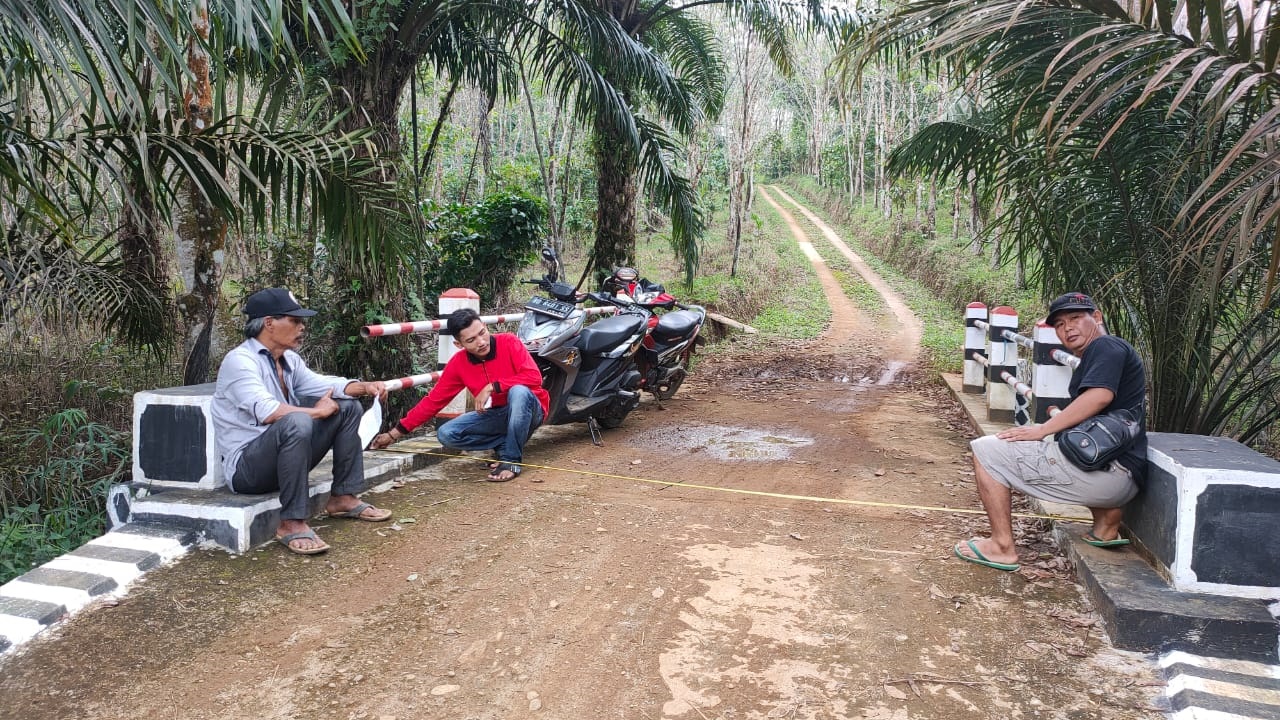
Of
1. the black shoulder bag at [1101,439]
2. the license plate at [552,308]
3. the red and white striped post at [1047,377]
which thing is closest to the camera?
the black shoulder bag at [1101,439]

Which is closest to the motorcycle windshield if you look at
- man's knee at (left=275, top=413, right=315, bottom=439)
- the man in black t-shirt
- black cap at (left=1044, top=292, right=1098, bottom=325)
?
man's knee at (left=275, top=413, right=315, bottom=439)

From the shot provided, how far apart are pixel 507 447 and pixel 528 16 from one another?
4.96m

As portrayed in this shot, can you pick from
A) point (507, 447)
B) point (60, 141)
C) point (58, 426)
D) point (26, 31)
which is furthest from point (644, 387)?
point (26, 31)

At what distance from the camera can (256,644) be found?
10.5 feet

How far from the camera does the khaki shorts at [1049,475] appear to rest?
3771 millimetres

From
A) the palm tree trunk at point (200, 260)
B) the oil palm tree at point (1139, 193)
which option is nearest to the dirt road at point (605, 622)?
the oil palm tree at point (1139, 193)

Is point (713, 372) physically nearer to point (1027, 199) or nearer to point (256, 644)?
point (1027, 199)

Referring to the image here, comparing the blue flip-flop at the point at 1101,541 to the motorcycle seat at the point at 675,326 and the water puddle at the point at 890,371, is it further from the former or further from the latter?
the water puddle at the point at 890,371

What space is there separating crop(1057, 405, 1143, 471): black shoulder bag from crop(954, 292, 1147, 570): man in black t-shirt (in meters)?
0.03

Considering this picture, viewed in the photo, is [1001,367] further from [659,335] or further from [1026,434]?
[1026,434]

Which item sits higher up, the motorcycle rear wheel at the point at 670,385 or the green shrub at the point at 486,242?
the green shrub at the point at 486,242

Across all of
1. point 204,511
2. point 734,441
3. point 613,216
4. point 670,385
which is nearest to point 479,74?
point 613,216

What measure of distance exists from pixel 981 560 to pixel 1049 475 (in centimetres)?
52

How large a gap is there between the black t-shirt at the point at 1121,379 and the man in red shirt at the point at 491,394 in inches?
127
